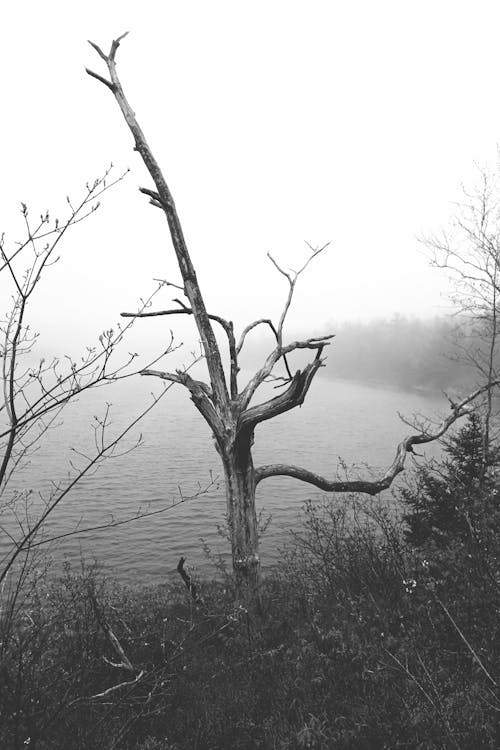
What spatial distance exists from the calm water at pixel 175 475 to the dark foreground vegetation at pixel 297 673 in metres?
2.06

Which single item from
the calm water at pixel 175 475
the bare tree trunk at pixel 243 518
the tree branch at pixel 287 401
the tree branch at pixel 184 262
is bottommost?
the calm water at pixel 175 475

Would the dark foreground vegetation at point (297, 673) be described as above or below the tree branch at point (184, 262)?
below

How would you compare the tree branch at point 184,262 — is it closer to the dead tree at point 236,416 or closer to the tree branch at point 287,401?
the dead tree at point 236,416

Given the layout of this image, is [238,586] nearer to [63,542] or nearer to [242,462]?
[242,462]

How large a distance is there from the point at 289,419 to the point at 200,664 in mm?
38632

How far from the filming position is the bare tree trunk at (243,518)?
6.91 m

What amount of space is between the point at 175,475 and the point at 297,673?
20818mm

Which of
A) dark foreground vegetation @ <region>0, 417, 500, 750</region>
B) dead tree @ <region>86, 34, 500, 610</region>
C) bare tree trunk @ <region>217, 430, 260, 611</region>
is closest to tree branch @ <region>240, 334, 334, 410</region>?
dead tree @ <region>86, 34, 500, 610</region>

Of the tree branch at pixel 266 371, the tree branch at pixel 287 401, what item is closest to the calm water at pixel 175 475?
the tree branch at pixel 287 401

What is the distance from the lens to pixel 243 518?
6.93m

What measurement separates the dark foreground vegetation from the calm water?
2064 mm

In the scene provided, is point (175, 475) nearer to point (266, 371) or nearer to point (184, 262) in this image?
point (266, 371)

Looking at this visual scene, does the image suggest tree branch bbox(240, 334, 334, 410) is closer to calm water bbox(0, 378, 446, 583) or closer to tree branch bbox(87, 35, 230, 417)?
tree branch bbox(87, 35, 230, 417)

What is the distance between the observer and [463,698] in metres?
4.30
